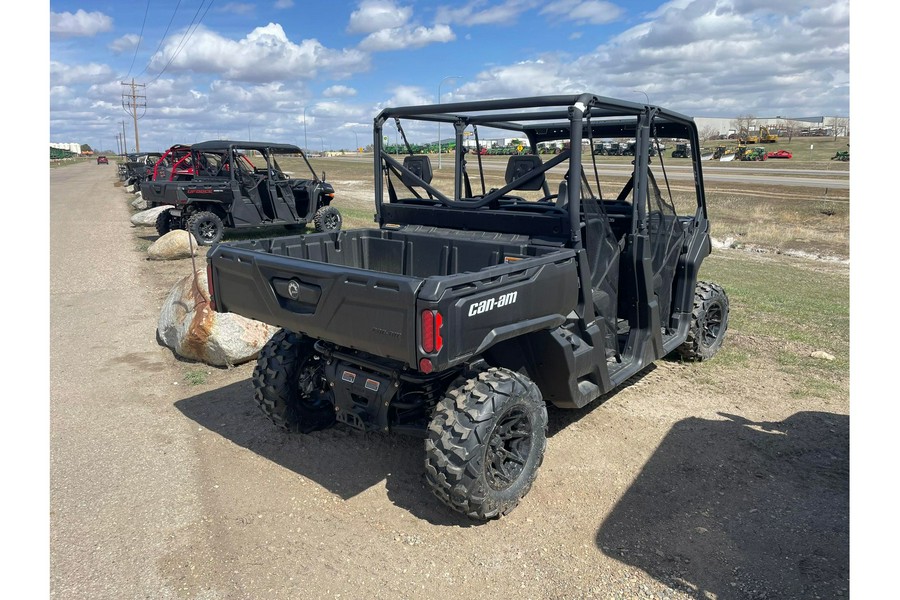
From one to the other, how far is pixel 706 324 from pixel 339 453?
3.80 meters

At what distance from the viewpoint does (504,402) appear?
136 inches

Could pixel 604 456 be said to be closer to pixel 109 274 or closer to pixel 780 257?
pixel 109 274

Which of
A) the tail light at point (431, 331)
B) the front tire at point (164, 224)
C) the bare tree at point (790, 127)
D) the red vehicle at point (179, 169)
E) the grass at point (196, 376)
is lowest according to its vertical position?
the grass at point (196, 376)

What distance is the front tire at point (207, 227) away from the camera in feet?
43.0

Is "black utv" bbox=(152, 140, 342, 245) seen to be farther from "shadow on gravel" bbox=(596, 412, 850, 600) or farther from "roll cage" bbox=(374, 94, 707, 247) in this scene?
"shadow on gravel" bbox=(596, 412, 850, 600)

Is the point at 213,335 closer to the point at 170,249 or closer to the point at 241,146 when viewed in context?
the point at 170,249

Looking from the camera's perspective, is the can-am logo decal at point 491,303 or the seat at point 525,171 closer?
the can-am logo decal at point 491,303

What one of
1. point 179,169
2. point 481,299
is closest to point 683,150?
point 481,299

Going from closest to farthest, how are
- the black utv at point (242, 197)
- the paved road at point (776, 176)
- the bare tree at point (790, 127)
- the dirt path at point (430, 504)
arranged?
the dirt path at point (430, 504) < the black utv at point (242, 197) < the paved road at point (776, 176) < the bare tree at point (790, 127)

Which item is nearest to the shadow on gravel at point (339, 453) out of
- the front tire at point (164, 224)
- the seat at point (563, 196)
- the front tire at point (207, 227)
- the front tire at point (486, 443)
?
the front tire at point (486, 443)

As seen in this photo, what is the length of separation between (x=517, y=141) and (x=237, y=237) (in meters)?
10.6

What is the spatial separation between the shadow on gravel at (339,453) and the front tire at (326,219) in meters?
9.65

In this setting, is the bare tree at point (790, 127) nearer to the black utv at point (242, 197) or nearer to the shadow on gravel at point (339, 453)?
the black utv at point (242, 197)

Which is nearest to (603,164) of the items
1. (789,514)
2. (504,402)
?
(504,402)
